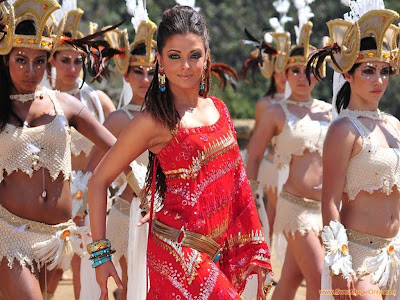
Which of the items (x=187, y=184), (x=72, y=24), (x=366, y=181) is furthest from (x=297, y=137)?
(x=187, y=184)

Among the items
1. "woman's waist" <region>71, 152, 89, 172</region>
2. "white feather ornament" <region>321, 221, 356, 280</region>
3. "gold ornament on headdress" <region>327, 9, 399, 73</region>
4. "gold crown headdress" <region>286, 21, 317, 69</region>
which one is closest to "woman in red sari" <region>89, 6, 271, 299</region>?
"white feather ornament" <region>321, 221, 356, 280</region>

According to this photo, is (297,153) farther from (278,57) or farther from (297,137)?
(278,57)

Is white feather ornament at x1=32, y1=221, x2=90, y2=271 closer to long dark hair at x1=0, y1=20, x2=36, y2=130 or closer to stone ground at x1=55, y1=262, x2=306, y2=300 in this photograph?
long dark hair at x1=0, y1=20, x2=36, y2=130

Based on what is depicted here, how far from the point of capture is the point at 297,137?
807cm

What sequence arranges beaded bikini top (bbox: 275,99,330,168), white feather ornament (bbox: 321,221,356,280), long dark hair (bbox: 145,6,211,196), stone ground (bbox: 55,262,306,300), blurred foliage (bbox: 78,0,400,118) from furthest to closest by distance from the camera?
blurred foliage (bbox: 78,0,400,118) → stone ground (bbox: 55,262,306,300) → beaded bikini top (bbox: 275,99,330,168) → white feather ornament (bbox: 321,221,356,280) → long dark hair (bbox: 145,6,211,196)

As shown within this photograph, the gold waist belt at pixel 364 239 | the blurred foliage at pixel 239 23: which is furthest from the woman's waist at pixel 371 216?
the blurred foliage at pixel 239 23

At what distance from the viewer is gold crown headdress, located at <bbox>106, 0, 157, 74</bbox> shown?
25.4ft

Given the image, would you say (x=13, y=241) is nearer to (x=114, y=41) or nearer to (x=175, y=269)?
(x=175, y=269)

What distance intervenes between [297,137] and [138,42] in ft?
4.94

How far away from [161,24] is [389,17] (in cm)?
187

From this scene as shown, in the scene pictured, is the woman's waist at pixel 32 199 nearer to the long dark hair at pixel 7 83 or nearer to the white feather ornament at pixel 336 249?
the long dark hair at pixel 7 83

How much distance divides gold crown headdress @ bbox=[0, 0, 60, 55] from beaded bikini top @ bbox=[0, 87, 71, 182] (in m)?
0.43

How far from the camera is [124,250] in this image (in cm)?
726

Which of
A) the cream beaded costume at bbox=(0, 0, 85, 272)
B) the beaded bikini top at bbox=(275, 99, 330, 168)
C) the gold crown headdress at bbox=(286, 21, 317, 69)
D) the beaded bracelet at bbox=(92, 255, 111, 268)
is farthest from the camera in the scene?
the gold crown headdress at bbox=(286, 21, 317, 69)
